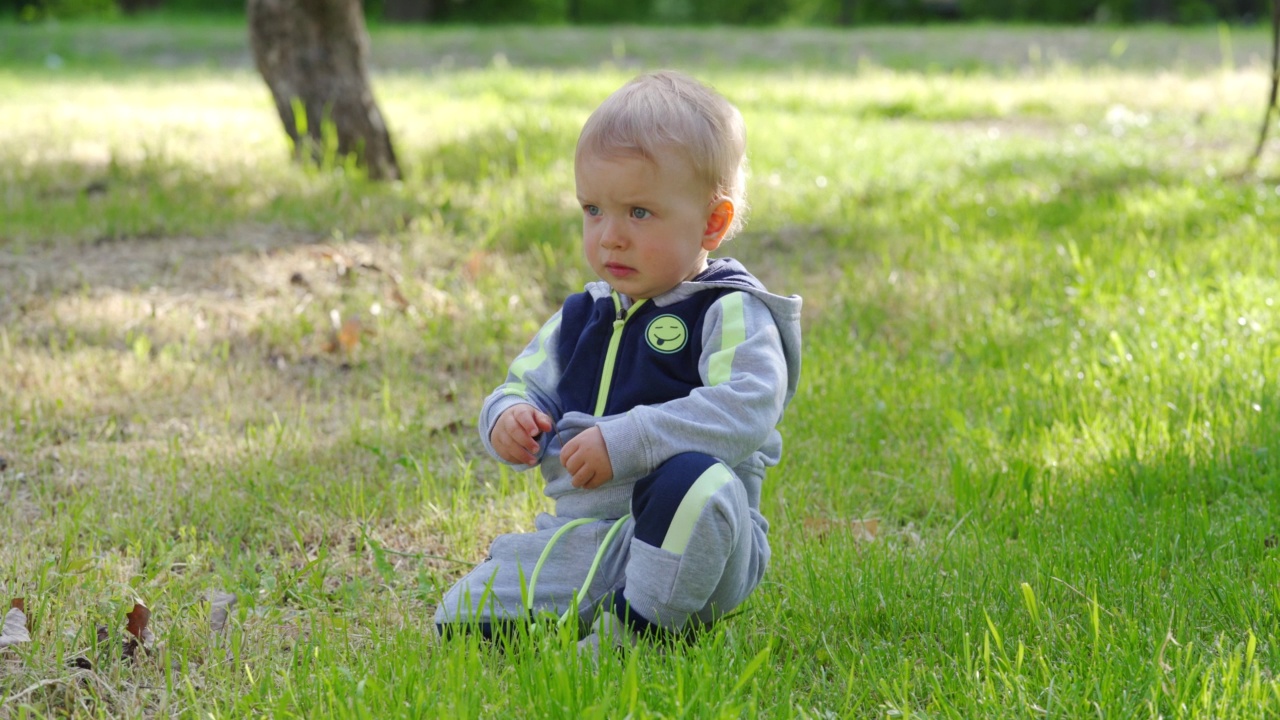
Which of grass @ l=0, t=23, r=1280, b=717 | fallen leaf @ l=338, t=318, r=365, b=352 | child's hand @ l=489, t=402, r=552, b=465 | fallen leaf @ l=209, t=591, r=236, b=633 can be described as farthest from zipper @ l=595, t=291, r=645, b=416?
fallen leaf @ l=338, t=318, r=365, b=352

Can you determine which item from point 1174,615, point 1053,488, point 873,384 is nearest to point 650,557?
point 1174,615

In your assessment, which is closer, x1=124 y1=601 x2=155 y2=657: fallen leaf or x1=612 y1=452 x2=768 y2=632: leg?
x1=612 y1=452 x2=768 y2=632: leg

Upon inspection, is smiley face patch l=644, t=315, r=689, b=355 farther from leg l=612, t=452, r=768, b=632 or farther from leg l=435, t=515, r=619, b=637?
leg l=435, t=515, r=619, b=637

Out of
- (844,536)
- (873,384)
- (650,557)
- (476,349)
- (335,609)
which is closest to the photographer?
(650,557)

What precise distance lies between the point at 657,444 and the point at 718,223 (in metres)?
0.55

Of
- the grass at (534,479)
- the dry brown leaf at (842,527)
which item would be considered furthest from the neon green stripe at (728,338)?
the dry brown leaf at (842,527)

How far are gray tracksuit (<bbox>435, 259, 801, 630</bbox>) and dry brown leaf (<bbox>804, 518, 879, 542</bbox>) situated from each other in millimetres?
558

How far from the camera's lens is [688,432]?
238cm

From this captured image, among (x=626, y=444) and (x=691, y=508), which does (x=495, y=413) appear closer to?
(x=626, y=444)

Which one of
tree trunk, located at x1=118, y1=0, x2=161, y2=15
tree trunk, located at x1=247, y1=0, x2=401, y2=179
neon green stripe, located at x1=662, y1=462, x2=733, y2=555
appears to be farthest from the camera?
tree trunk, located at x1=118, y1=0, x2=161, y2=15

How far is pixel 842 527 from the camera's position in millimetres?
3240

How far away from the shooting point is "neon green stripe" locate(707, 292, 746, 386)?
8.03ft

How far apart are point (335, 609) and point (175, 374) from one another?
6.10 ft

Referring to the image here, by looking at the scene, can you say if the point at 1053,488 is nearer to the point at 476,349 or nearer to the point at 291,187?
the point at 476,349
